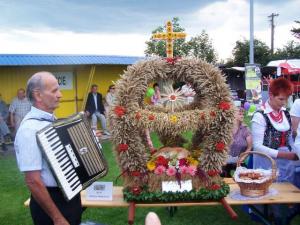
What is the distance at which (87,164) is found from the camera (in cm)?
290

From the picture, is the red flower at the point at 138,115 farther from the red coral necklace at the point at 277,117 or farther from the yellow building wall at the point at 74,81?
the yellow building wall at the point at 74,81

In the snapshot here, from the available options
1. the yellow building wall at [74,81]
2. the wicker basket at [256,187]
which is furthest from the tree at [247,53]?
the wicker basket at [256,187]

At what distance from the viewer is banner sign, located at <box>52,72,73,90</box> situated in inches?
498

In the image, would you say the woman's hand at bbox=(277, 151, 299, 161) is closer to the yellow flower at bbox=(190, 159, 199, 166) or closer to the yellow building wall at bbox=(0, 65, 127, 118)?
the yellow flower at bbox=(190, 159, 199, 166)

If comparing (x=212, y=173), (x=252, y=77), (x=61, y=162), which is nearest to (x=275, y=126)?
(x=212, y=173)

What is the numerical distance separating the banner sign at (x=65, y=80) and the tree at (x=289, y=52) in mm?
27913

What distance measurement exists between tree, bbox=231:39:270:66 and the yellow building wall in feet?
82.8

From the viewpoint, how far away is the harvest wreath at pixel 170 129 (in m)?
3.80

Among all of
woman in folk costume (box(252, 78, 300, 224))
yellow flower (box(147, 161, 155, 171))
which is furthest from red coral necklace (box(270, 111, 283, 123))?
yellow flower (box(147, 161, 155, 171))

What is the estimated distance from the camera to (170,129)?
3.78 metres

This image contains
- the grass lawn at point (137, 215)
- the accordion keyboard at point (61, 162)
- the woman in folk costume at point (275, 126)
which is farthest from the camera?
the grass lawn at point (137, 215)

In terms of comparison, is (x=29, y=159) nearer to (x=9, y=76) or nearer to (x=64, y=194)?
(x=64, y=194)

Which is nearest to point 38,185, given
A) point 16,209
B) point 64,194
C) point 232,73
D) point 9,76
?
point 64,194

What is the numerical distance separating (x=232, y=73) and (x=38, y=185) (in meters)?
32.0
